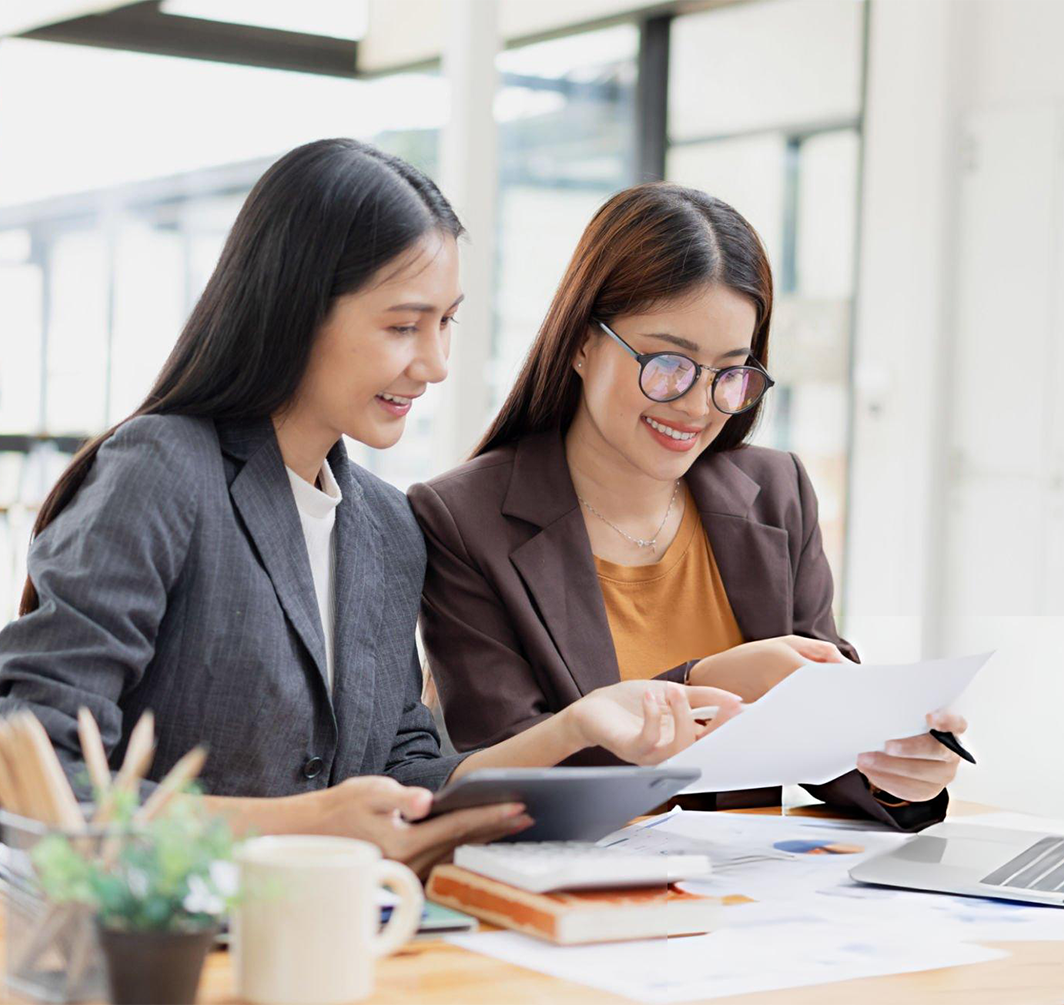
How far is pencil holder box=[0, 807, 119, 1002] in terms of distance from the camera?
84 centimetres

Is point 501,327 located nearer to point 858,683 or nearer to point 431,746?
point 431,746

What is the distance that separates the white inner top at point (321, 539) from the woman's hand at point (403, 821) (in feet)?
1.29

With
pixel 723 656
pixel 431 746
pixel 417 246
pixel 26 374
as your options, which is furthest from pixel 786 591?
pixel 26 374

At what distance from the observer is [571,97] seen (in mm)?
4988

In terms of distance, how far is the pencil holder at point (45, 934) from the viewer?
84cm

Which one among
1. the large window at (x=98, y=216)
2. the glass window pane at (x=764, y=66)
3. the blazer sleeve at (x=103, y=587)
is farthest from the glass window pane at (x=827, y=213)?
the blazer sleeve at (x=103, y=587)

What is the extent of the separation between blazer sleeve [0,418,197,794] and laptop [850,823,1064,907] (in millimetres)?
732

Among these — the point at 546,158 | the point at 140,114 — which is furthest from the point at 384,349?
the point at 546,158

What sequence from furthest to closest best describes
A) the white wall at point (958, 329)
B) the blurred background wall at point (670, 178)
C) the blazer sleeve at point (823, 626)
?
the white wall at point (958, 329), the blurred background wall at point (670, 178), the blazer sleeve at point (823, 626)

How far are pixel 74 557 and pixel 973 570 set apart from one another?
3811 mm

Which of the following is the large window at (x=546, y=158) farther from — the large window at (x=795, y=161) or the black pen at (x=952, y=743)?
the black pen at (x=952, y=743)

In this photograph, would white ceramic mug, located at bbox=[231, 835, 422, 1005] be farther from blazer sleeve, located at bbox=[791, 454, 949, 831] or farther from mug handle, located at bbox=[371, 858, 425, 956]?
blazer sleeve, located at bbox=[791, 454, 949, 831]

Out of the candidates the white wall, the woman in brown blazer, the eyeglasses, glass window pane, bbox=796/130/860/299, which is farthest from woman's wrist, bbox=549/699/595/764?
glass window pane, bbox=796/130/860/299

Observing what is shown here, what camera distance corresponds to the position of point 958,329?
15.7 feet
